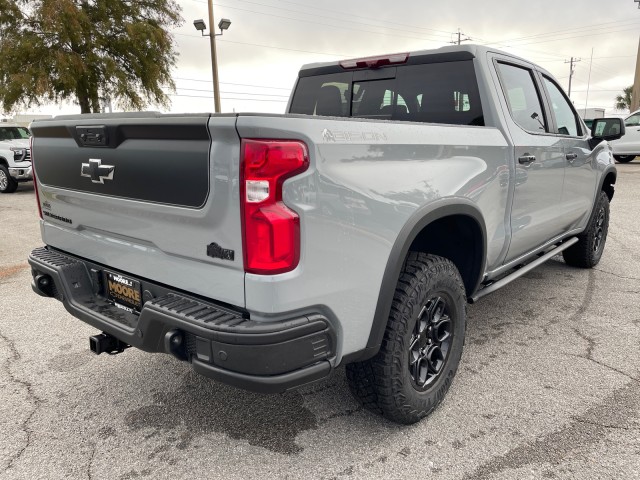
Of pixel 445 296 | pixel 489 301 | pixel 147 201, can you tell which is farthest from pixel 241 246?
pixel 489 301

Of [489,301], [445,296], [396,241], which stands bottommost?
[489,301]

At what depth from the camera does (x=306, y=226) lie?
1801 millimetres

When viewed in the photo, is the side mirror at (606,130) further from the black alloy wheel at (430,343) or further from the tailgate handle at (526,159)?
the black alloy wheel at (430,343)

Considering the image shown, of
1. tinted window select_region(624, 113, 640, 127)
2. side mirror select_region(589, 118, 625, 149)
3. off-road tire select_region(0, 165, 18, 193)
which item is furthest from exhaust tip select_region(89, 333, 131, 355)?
tinted window select_region(624, 113, 640, 127)

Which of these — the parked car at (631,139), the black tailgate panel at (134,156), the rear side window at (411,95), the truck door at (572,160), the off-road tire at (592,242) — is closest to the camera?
the black tailgate panel at (134,156)

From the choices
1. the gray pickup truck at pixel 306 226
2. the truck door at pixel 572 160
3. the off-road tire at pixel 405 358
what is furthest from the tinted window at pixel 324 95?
the off-road tire at pixel 405 358

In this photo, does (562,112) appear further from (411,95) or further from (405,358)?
(405,358)

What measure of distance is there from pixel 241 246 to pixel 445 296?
4.17 ft

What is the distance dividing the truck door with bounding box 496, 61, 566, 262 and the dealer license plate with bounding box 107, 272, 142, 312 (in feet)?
7.43

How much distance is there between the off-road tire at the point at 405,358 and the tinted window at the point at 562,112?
7.14 ft

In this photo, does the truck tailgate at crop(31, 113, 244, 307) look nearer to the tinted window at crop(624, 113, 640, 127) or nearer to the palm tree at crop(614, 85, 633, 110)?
the tinted window at crop(624, 113, 640, 127)

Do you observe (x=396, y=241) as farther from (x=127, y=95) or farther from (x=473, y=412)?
(x=127, y=95)

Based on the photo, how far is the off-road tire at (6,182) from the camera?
502 inches

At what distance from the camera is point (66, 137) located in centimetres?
252
